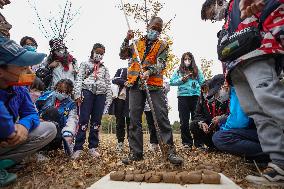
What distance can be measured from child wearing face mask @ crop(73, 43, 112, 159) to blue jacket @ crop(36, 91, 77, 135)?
17 centimetres

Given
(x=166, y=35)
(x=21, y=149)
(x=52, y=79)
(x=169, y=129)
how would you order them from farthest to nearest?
1. (x=166, y=35)
2. (x=52, y=79)
3. (x=169, y=129)
4. (x=21, y=149)

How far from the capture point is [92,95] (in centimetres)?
477

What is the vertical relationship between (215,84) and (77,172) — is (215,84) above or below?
above

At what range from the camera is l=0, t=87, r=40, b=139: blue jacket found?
7.91ft

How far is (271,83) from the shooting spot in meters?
2.36

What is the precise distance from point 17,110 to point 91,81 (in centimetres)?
204

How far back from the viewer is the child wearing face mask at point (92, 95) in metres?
4.62

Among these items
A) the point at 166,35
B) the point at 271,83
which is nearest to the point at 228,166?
the point at 271,83

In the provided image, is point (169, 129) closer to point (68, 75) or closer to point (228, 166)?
point (228, 166)

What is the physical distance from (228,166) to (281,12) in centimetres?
167

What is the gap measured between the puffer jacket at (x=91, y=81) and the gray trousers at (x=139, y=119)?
1.03 metres

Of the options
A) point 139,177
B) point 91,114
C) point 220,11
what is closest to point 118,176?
point 139,177

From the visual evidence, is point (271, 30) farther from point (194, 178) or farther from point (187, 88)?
point (187, 88)

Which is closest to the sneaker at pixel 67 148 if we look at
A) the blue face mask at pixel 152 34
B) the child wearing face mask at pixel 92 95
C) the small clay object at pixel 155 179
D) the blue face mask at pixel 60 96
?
the child wearing face mask at pixel 92 95
